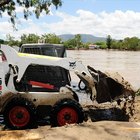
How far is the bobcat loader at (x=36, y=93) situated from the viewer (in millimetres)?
10586

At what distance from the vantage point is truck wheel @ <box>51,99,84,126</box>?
1056 cm

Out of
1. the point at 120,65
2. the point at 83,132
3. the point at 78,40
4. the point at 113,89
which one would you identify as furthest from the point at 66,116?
the point at 78,40

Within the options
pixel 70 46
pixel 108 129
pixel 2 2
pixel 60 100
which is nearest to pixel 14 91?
pixel 60 100

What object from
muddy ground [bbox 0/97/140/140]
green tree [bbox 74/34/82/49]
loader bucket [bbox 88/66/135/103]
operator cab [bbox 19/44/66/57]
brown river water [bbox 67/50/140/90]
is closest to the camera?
muddy ground [bbox 0/97/140/140]

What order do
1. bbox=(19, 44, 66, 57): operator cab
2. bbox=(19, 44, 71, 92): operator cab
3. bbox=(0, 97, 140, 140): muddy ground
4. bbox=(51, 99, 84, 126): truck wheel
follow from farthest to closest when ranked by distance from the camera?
1. bbox=(19, 44, 66, 57): operator cab
2. bbox=(19, 44, 71, 92): operator cab
3. bbox=(51, 99, 84, 126): truck wheel
4. bbox=(0, 97, 140, 140): muddy ground

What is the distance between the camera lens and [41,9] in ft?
82.0

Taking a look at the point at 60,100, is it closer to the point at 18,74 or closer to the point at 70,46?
the point at 18,74

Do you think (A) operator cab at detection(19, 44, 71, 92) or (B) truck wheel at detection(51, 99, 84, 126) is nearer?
(B) truck wheel at detection(51, 99, 84, 126)

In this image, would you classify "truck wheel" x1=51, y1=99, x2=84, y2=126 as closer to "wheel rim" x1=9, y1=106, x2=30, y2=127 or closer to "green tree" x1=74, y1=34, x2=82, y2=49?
"wheel rim" x1=9, y1=106, x2=30, y2=127

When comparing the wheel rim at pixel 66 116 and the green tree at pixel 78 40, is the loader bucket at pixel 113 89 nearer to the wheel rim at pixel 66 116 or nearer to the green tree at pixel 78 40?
the wheel rim at pixel 66 116

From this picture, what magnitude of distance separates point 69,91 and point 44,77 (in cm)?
84

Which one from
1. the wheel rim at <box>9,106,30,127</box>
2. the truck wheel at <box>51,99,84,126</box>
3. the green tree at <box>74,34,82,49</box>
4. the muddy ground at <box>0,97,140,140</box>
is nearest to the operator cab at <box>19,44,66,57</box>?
the truck wheel at <box>51,99,84,126</box>

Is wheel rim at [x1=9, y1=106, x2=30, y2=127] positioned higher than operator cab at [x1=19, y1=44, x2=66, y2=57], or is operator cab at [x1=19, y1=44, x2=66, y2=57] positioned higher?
operator cab at [x1=19, y1=44, x2=66, y2=57]

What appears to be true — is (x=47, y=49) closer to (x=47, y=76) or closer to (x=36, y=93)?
(x=47, y=76)
